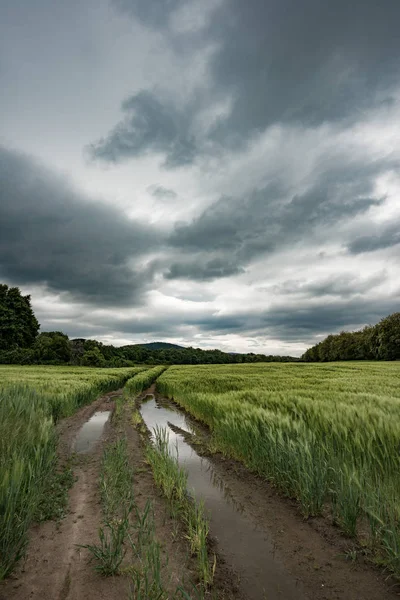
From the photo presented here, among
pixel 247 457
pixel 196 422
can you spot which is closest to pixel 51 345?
pixel 196 422

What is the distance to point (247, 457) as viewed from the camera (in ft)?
22.8

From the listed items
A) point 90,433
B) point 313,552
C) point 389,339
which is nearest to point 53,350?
point 90,433

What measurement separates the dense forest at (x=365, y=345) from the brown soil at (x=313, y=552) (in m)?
79.0

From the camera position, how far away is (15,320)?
59.7 metres

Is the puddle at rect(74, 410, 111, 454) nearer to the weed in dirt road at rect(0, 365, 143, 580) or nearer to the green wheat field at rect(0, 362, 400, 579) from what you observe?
the weed in dirt road at rect(0, 365, 143, 580)

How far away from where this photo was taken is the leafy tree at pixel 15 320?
58.1 metres

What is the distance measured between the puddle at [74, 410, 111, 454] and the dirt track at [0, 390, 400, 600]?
372 centimetres

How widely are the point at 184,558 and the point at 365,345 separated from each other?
307ft

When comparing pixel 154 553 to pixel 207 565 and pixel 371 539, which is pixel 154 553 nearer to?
pixel 207 565

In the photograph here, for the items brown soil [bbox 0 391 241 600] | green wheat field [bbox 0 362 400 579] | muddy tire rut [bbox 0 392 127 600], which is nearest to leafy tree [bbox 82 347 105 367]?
green wheat field [bbox 0 362 400 579]

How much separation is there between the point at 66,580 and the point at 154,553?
106 centimetres

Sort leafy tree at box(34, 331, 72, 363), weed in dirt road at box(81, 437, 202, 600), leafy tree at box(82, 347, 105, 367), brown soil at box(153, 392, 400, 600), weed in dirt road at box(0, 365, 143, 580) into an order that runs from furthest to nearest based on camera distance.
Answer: leafy tree at box(82, 347, 105, 367)
leafy tree at box(34, 331, 72, 363)
brown soil at box(153, 392, 400, 600)
weed in dirt road at box(0, 365, 143, 580)
weed in dirt road at box(81, 437, 202, 600)

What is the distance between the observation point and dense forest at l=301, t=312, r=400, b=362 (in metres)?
72.0

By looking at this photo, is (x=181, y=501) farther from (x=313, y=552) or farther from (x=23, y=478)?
(x=23, y=478)
